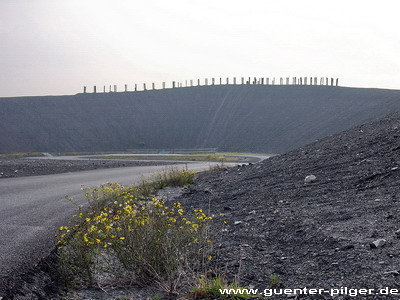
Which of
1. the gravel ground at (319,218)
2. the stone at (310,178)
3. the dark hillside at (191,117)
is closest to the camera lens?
the gravel ground at (319,218)

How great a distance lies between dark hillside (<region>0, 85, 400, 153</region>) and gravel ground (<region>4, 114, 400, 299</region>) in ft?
187

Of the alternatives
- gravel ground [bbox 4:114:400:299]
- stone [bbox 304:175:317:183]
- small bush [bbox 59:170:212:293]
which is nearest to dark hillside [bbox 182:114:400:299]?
gravel ground [bbox 4:114:400:299]

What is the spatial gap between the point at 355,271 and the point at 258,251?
2046mm

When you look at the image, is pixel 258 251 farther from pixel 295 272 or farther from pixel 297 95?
pixel 297 95

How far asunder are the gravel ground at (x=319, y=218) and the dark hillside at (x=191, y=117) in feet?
187

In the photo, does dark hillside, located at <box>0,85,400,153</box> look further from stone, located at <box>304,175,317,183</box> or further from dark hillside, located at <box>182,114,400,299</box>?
stone, located at <box>304,175,317,183</box>

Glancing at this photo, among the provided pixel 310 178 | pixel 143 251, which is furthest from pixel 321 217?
pixel 310 178

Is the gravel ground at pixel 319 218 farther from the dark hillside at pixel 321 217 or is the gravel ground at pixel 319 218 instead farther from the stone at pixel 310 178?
the stone at pixel 310 178

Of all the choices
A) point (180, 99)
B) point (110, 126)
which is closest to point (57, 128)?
point (110, 126)

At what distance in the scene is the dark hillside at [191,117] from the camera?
7767 cm

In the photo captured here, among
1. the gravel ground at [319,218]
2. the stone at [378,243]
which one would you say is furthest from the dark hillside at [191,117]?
the stone at [378,243]

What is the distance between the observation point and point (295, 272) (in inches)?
267

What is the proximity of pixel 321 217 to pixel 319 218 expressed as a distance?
71mm

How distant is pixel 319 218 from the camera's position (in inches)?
355
